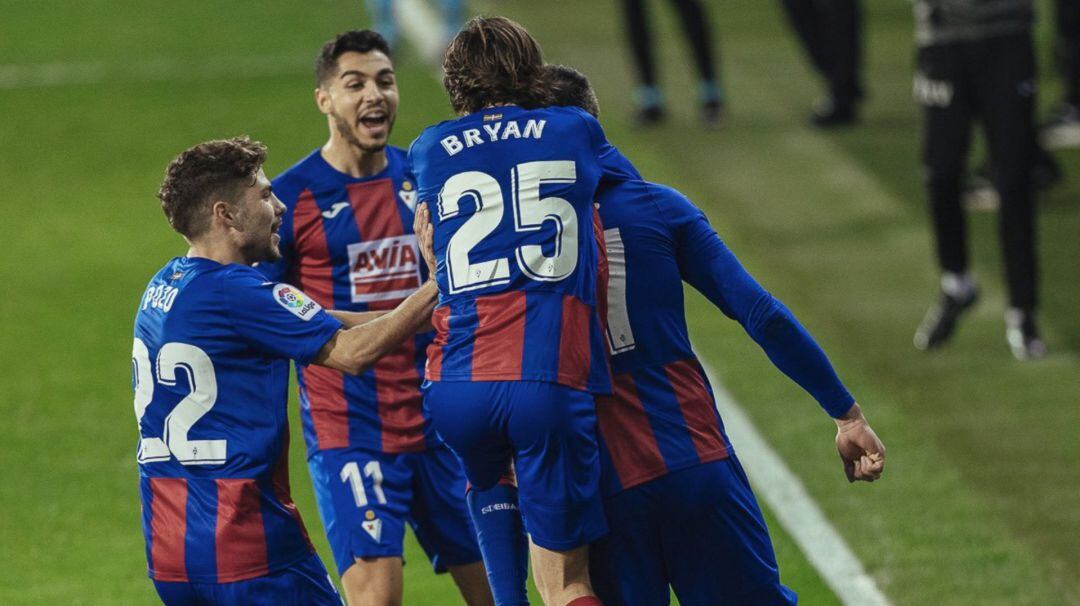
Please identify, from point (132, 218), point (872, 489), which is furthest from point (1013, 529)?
point (132, 218)

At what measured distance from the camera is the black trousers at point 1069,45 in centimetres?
1364

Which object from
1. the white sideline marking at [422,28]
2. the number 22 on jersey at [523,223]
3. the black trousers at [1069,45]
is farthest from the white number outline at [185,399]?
the white sideline marking at [422,28]

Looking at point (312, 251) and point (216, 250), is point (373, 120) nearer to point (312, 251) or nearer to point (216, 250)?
point (312, 251)

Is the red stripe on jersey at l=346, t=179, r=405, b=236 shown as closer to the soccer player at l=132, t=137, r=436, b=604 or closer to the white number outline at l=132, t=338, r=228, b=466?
the soccer player at l=132, t=137, r=436, b=604

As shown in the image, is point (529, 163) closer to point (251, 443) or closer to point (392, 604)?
point (251, 443)

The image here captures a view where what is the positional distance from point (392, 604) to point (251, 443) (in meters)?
1.15

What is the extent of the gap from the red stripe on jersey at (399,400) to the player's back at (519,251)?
4.06 ft

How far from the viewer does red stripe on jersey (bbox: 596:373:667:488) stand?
4.70 m

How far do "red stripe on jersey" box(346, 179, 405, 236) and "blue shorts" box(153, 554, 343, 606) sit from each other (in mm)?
1383

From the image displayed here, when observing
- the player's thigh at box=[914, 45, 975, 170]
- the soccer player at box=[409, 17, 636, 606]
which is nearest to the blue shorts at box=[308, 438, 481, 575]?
the soccer player at box=[409, 17, 636, 606]

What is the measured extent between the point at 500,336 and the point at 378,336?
1.46 feet

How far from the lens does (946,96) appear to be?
9320 mm

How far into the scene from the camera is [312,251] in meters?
5.95

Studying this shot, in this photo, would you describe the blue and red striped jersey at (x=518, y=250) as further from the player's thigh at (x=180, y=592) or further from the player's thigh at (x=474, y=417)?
the player's thigh at (x=180, y=592)
